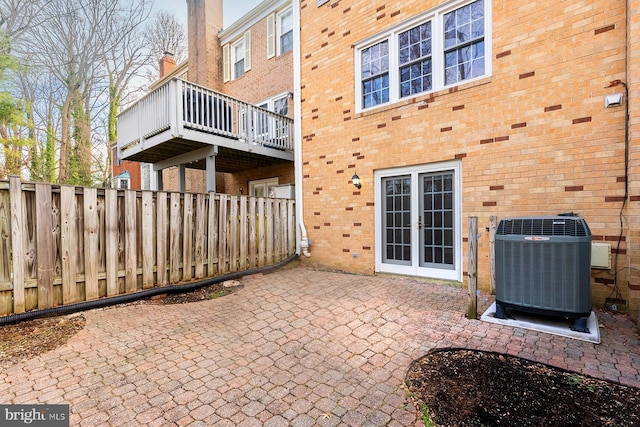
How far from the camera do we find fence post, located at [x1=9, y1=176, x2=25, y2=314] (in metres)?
3.53

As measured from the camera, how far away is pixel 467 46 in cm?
521

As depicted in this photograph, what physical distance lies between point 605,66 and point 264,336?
568 centimetres

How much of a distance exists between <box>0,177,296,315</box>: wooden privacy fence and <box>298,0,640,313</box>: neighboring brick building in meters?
2.32

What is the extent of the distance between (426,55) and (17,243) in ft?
22.9

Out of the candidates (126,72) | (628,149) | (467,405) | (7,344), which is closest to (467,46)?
(628,149)

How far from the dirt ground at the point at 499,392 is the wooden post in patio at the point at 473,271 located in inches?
35.2

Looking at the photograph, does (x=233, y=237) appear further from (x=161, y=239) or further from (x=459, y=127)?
(x=459, y=127)

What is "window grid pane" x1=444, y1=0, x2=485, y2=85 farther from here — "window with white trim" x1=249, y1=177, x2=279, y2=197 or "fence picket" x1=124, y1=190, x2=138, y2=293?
"window with white trim" x1=249, y1=177, x2=279, y2=197

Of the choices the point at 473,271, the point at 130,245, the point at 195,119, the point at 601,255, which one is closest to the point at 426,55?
the point at 473,271

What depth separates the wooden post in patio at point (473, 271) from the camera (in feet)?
12.2

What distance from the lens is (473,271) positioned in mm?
3744

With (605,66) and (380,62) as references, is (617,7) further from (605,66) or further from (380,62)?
(380,62)

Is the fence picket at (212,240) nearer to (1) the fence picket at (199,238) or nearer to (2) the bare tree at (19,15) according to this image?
(1) the fence picket at (199,238)

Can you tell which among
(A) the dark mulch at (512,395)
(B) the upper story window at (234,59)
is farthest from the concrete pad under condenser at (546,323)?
(B) the upper story window at (234,59)
